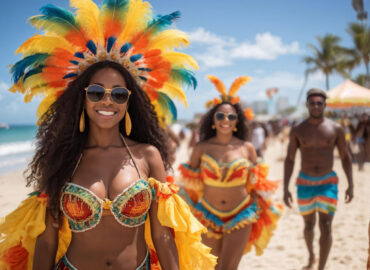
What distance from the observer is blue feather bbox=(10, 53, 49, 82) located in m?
2.31

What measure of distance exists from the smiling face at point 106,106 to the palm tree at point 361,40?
3079 centimetres

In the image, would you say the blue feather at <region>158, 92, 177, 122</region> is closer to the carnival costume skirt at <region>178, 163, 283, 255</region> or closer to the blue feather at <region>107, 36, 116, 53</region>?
the blue feather at <region>107, 36, 116, 53</region>

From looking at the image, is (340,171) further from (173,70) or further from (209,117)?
(173,70)

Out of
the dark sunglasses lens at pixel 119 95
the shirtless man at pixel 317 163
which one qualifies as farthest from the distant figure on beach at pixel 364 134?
the dark sunglasses lens at pixel 119 95

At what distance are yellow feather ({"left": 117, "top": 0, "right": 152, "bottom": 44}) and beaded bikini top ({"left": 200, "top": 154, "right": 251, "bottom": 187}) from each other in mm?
2222

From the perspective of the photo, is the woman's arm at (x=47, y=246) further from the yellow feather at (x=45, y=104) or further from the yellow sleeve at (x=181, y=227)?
the yellow feather at (x=45, y=104)

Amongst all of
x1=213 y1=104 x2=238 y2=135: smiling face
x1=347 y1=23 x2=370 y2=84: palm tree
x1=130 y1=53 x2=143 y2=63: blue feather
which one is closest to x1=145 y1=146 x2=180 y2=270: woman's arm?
x1=130 y1=53 x2=143 y2=63: blue feather

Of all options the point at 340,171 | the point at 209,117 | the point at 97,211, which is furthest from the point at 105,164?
the point at 340,171

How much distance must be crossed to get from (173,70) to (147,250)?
51.5 inches

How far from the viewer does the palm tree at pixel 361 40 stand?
28.9m

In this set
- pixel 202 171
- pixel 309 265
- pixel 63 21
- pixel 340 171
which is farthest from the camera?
pixel 340 171

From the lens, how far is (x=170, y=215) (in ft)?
6.83

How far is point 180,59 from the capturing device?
2531 millimetres

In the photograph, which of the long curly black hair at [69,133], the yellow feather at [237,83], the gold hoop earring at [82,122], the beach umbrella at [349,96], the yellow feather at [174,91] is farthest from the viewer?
the beach umbrella at [349,96]
